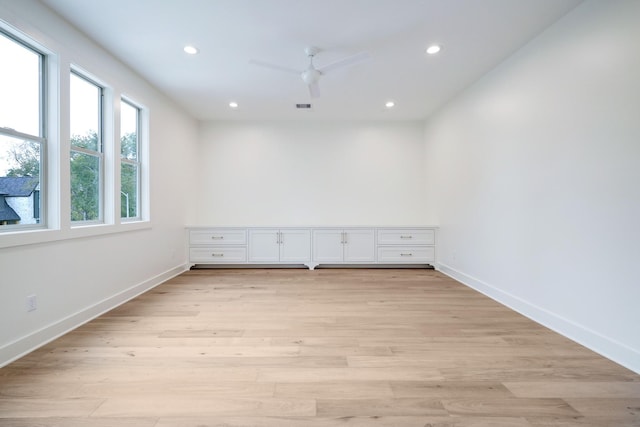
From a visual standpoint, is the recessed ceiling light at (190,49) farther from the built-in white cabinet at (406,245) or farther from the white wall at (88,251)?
the built-in white cabinet at (406,245)

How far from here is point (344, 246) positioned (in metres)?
4.85

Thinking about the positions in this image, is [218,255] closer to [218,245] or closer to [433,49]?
[218,245]

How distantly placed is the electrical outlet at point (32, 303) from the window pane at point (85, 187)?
0.78 meters

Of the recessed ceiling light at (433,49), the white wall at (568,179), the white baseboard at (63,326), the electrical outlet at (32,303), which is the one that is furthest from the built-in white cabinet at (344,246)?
the electrical outlet at (32,303)

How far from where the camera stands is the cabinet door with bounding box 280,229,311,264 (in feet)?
15.8

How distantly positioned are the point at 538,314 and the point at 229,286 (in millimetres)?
3409

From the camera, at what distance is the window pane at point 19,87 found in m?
2.00

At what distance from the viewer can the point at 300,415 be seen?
141 centimetres

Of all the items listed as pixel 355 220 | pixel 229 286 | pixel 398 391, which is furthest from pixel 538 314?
pixel 229 286

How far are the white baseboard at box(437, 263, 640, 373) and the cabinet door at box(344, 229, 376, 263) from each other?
1.79m

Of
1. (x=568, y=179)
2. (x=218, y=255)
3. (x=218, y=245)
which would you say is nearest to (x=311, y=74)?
(x=568, y=179)

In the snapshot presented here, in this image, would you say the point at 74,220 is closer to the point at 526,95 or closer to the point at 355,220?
the point at 355,220

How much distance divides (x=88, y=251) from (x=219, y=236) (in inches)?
87.0

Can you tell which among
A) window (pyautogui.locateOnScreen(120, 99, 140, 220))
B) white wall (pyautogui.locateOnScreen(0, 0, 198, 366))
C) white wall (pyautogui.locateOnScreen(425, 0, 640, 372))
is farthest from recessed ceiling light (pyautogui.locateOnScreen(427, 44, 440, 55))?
window (pyautogui.locateOnScreen(120, 99, 140, 220))
